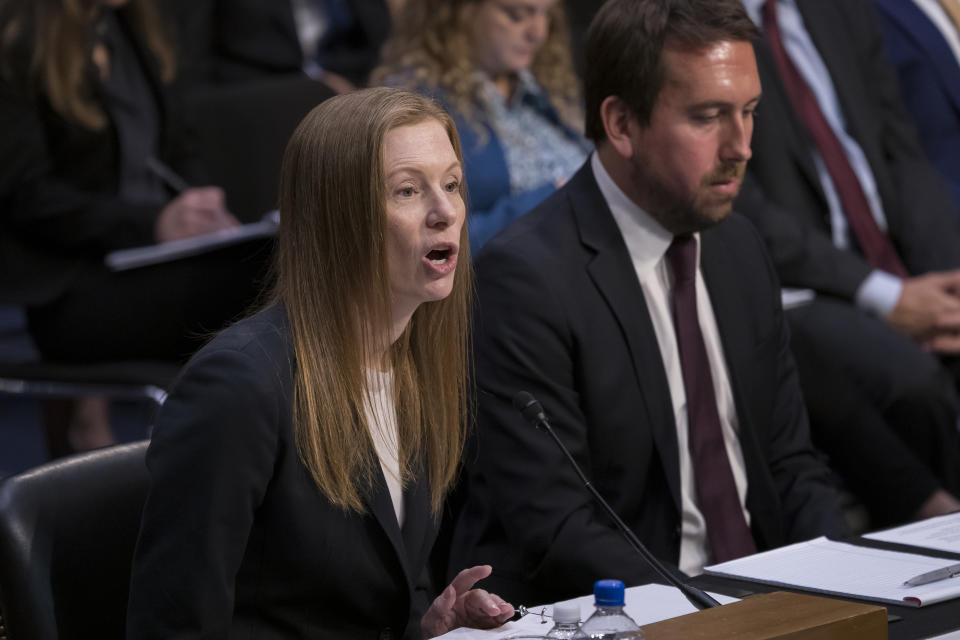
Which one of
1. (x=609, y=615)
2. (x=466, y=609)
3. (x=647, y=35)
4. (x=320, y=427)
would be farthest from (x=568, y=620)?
(x=647, y=35)

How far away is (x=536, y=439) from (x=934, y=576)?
63 centimetres

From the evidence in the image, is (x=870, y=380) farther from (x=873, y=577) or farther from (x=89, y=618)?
(x=89, y=618)

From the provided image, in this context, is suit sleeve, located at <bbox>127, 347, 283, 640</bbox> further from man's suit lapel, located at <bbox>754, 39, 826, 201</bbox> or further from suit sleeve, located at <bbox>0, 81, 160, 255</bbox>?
man's suit lapel, located at <bbox>754, 39, 826, 201</bbox>

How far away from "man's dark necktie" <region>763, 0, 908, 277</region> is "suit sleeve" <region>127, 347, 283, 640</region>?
2.27 meters

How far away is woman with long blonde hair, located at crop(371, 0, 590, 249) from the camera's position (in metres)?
3.30

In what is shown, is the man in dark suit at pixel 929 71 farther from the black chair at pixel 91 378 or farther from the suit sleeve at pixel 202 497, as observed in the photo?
the suit sleeve at pixel 202 497

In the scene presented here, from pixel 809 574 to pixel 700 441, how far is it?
523mm

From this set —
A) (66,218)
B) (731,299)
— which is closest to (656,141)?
(731,299)

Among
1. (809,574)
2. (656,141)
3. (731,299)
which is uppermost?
(656,141)

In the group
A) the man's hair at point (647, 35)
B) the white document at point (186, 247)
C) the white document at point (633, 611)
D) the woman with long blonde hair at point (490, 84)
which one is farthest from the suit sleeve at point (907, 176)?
the white document at point (633, 611)

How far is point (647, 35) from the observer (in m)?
2.09

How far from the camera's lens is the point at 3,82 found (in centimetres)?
324

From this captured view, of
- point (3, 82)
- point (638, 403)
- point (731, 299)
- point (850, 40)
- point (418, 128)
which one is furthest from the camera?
point (850, 40)

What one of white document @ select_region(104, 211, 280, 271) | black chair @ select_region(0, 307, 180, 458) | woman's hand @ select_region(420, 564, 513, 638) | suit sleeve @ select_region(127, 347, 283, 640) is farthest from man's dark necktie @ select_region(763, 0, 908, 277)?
suit sleeve @ select_region(127, 347, 283, 640)
